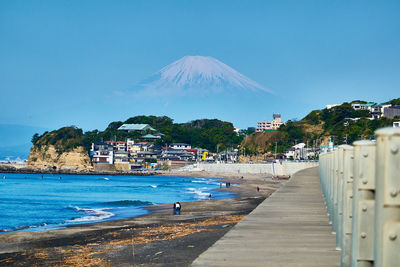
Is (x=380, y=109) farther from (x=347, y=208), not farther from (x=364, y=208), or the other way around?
(x=364, y=208)

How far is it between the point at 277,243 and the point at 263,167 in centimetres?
13167

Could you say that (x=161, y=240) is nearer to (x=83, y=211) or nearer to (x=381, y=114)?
(x=83, y=211)

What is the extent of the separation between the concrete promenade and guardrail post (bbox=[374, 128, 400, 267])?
4345 mm

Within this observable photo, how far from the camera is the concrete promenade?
25.0 ft

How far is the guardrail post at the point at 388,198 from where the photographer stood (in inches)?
108

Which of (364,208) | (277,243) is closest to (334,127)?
(277,243)

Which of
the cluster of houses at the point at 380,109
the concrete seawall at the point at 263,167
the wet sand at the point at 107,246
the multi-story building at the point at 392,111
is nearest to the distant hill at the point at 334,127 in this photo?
the cluster of houses at the point at 380,109

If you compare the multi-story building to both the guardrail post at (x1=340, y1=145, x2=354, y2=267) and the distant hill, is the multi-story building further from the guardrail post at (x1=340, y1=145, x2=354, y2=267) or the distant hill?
the guardrail post at (x1=340, y1=145, x2=354, y2=267)

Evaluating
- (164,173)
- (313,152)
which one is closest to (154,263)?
(313,152)

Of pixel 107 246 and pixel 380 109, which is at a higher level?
pixel 380 109

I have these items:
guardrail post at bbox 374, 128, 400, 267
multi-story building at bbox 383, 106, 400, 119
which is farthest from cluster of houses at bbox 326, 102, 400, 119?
guardrail post at bbox 374, 128, 400, 267

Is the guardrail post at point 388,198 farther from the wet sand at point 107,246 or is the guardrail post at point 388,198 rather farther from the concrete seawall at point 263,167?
the concrete seawall at point 263,167

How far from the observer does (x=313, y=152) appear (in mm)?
159000

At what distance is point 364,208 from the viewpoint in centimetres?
389
